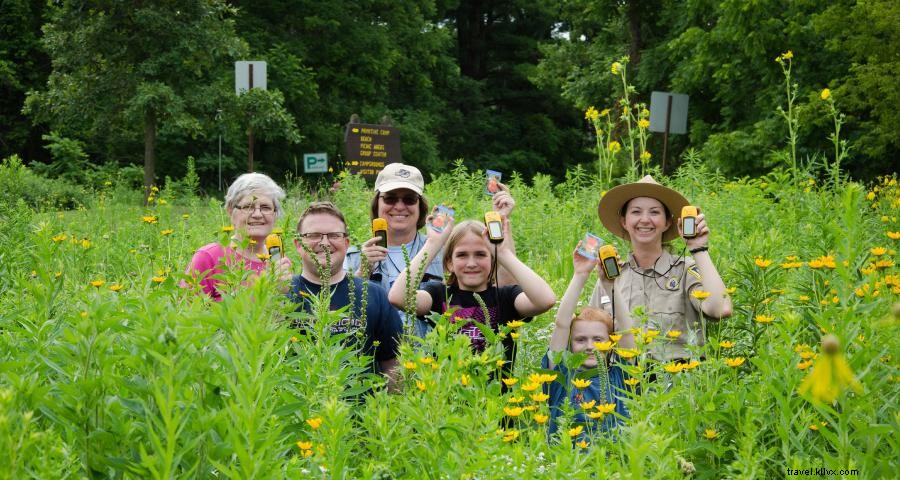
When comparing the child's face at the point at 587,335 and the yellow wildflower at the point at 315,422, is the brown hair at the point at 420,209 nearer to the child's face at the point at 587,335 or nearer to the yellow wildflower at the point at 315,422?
the child's face at the point at 587,335

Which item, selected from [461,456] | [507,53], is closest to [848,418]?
[461,456]

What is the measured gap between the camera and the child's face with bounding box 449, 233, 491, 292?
4355 millimetres

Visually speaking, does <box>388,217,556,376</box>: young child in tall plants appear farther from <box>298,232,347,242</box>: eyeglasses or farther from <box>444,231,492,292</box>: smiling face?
<box>298,232,347,242</box>: eyeglasses

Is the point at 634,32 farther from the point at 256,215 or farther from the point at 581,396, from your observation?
the point at 581,396

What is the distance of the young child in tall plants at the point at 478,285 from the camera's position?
4.22m

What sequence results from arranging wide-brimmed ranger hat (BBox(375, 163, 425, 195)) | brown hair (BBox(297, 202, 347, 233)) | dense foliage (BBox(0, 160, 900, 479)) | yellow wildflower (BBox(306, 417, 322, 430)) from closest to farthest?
dense foliage (BBox(0, 160, 900, 479)) < yellow wildflower (BBox(306, 417, 322, 430)) < brown hair (BBox(297, 202, 347, 233)) < wide-brimmed ranger hat (BBox(375, 163, 425, 195))

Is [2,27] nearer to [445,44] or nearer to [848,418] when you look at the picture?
[445,44]

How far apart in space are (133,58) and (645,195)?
1558 cm

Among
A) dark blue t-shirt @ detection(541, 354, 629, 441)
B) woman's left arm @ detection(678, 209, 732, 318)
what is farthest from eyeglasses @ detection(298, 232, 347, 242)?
woman's left arm @ detection(678, 209, 732, 318)

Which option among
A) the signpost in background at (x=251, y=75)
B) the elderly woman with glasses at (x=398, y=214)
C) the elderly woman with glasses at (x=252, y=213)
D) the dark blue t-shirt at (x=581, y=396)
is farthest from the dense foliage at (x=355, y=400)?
the signpost in background at (x=251, y=75)

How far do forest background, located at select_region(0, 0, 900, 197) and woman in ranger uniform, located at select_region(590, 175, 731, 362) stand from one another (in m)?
2.92

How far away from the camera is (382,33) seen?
1142 inches

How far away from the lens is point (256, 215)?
200 inches

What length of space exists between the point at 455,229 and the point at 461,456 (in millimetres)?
2196
